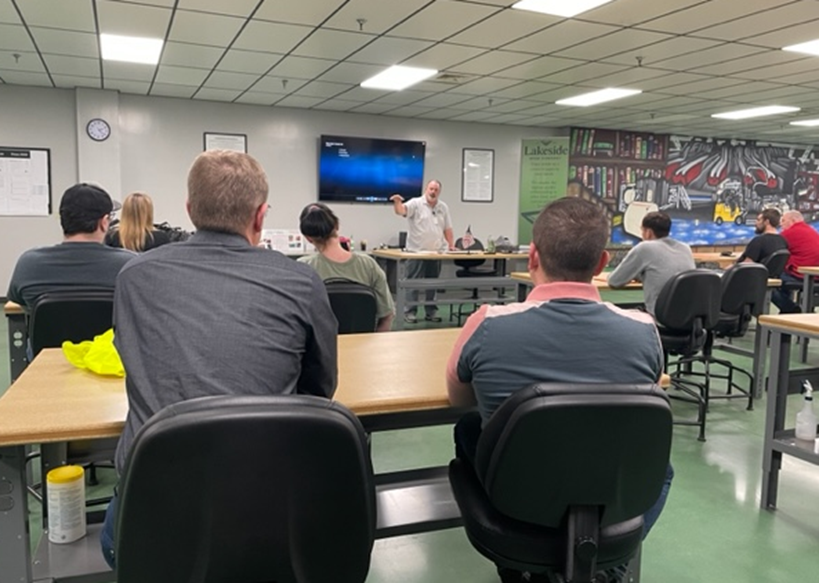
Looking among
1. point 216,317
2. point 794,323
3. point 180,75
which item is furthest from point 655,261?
point 180,75

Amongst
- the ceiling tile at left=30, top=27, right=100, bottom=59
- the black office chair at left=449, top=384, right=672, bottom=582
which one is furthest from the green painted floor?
the ceiling tile at left=30, top=27, right=100, bottom=59

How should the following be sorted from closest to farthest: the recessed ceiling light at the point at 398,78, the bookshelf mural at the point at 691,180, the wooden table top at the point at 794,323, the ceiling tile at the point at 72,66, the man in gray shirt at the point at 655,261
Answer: the wooden table top at the point at 794,323 < the man in gray shirt at the point at 655,261 < the ceiling tile at the point at 72,66 < the recessed ceiling light at the point at 398,78 < the bookshelf mural at the point at 691,180

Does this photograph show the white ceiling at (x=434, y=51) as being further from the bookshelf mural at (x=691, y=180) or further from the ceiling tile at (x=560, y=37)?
the bookshelf mural at (x=691, y=180)

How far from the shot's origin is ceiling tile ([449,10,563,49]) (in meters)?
4.47

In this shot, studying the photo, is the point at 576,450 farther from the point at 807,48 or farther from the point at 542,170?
the point at 542,170

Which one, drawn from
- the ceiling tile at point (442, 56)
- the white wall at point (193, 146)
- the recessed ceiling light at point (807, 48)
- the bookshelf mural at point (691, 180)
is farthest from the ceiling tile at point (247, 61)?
the bookshelf mural at point (691, 180)

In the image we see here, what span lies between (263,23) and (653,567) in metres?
4.39

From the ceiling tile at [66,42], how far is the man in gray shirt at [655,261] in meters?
4.54

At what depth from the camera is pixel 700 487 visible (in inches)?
113

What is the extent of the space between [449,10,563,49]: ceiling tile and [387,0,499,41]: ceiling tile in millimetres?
95

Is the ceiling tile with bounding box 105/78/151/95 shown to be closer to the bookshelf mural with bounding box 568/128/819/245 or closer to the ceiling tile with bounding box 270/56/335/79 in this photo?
the ceiling tile with bounding box 270/56/335/79

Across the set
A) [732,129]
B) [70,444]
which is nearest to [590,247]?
[70,444]

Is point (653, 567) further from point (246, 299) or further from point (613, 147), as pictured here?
point (613, 147)

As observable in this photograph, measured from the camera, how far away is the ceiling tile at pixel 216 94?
23.9 feet
